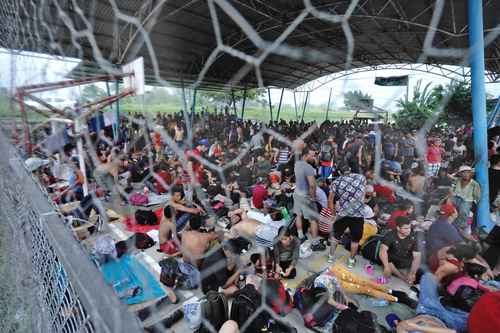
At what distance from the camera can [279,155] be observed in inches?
104

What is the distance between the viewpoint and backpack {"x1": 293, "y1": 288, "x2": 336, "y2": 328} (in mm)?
1061

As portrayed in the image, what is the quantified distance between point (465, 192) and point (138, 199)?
231cm

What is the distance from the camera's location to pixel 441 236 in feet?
4.18

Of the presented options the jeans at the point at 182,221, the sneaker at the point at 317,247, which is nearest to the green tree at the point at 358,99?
the sneaker at the point at 317,247

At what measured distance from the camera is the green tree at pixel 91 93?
1.74m

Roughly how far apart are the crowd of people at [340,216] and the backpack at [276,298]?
0.14 feet

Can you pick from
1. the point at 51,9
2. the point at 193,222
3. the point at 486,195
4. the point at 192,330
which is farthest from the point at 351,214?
the point at 51,9

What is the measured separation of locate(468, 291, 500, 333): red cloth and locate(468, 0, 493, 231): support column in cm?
54

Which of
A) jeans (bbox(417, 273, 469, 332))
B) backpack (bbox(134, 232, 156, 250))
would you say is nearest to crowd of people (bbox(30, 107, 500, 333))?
jeans (bbox(417, 273, 469, 332))

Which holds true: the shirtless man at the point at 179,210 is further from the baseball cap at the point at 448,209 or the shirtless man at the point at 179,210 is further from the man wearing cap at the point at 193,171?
the baseball cap at the point at 448,209

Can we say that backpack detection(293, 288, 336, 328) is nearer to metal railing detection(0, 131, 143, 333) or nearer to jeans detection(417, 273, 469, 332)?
jeans detection(417, 273, 469, 332)

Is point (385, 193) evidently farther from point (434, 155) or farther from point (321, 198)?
point (321, 198)

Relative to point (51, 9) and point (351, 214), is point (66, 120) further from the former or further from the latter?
point (351, 214)

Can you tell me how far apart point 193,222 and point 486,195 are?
4.61 ft
